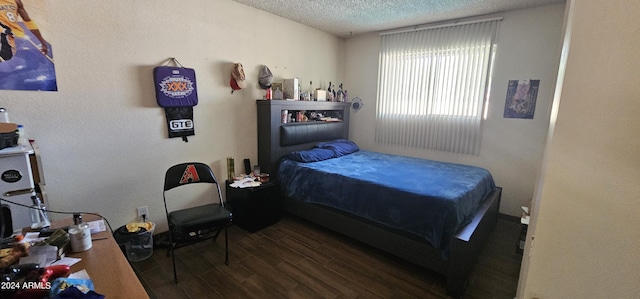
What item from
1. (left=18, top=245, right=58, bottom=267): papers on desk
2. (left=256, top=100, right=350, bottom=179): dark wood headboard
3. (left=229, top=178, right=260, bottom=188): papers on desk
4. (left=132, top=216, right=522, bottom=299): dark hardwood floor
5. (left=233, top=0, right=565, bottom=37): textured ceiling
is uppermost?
(left=233, top=0, right=565, bottom=37): textured ceiling

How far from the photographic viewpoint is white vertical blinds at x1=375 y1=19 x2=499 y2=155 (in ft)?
10.7

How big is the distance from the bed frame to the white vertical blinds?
0.76 metres

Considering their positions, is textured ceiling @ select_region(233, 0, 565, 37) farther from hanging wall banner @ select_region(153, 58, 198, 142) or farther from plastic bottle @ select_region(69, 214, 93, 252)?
plastic bottle @ select_region(69, 214, 93, 252)

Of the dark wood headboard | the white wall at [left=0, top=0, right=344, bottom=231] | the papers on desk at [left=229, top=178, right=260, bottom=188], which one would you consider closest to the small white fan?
the dark wood headboard

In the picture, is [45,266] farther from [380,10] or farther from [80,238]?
[380,10]

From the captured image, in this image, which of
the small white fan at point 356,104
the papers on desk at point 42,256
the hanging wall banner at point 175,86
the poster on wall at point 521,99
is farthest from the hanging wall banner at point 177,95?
the poster on wall at point 521,99

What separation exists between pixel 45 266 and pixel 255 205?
1.81 metres

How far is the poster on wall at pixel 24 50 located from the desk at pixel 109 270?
1.35m

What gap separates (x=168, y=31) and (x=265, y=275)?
239 cm

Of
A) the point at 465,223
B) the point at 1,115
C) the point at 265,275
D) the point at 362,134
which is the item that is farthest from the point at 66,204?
the point at 362,134

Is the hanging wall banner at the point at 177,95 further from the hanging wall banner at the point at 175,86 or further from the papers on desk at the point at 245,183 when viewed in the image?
the papers on desk at the point at 245,183

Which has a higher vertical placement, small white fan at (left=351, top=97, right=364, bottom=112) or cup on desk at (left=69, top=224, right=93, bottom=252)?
small white fan at (left=351, top=97, right=364, bottom=112)

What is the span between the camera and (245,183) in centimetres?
291

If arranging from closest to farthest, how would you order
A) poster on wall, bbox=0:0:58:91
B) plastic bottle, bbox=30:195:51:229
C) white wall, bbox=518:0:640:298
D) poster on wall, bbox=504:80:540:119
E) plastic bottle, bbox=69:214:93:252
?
white wall, bbox=518:0:640:298, plastic bottle, bbox=69:214:93:252, plastic bottle, bbox=30:195:51:229, poster on wall, bbox=0:0:58:91, poster on wall, bbox=504:80:540:119
